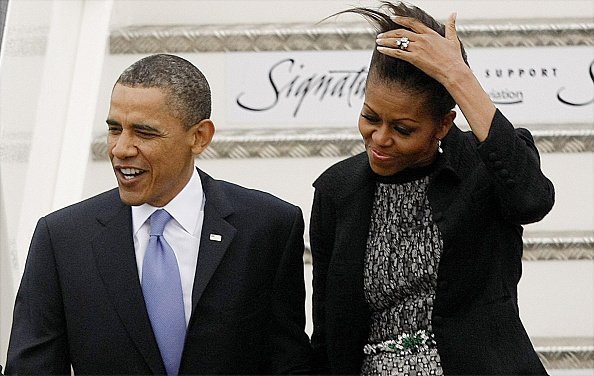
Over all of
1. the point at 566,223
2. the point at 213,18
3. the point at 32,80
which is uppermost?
the point at 213,18

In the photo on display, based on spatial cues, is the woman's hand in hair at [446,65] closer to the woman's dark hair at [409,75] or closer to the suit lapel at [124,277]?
the woman's dark hair at [409,75]

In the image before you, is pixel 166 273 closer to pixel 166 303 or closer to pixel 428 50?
pixel 166 303

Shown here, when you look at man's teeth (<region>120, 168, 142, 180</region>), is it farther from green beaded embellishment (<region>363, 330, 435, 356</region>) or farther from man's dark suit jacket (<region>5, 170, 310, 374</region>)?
green beaded embellishment (<region>363, 330, 435, 356</region>)

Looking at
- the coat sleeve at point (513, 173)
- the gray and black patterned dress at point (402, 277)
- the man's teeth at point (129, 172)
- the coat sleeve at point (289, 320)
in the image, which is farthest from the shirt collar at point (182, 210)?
the coat sleeve at point (513, 173)

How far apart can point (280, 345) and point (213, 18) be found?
1907mm

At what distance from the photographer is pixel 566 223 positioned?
4.18m

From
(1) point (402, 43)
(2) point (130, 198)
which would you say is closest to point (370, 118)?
(1) point (402, 43)

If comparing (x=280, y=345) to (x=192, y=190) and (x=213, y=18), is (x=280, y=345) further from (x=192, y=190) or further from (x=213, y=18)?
(x=213, y=18)

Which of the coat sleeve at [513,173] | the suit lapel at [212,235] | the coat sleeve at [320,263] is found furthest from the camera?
the coat sleeve at [320,263]

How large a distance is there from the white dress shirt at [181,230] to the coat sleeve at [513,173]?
2.06ft

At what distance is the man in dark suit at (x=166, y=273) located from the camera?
2.68 meters

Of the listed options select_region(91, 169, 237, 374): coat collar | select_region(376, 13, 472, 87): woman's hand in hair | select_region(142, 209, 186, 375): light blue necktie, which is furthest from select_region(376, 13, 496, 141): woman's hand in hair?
select_region(142, 209, 186, 375): light blue necktie

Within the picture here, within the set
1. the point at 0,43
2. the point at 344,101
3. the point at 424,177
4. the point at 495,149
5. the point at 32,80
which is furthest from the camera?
the point at 344,101

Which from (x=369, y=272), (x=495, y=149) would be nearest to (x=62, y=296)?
(x=369, y=272)
